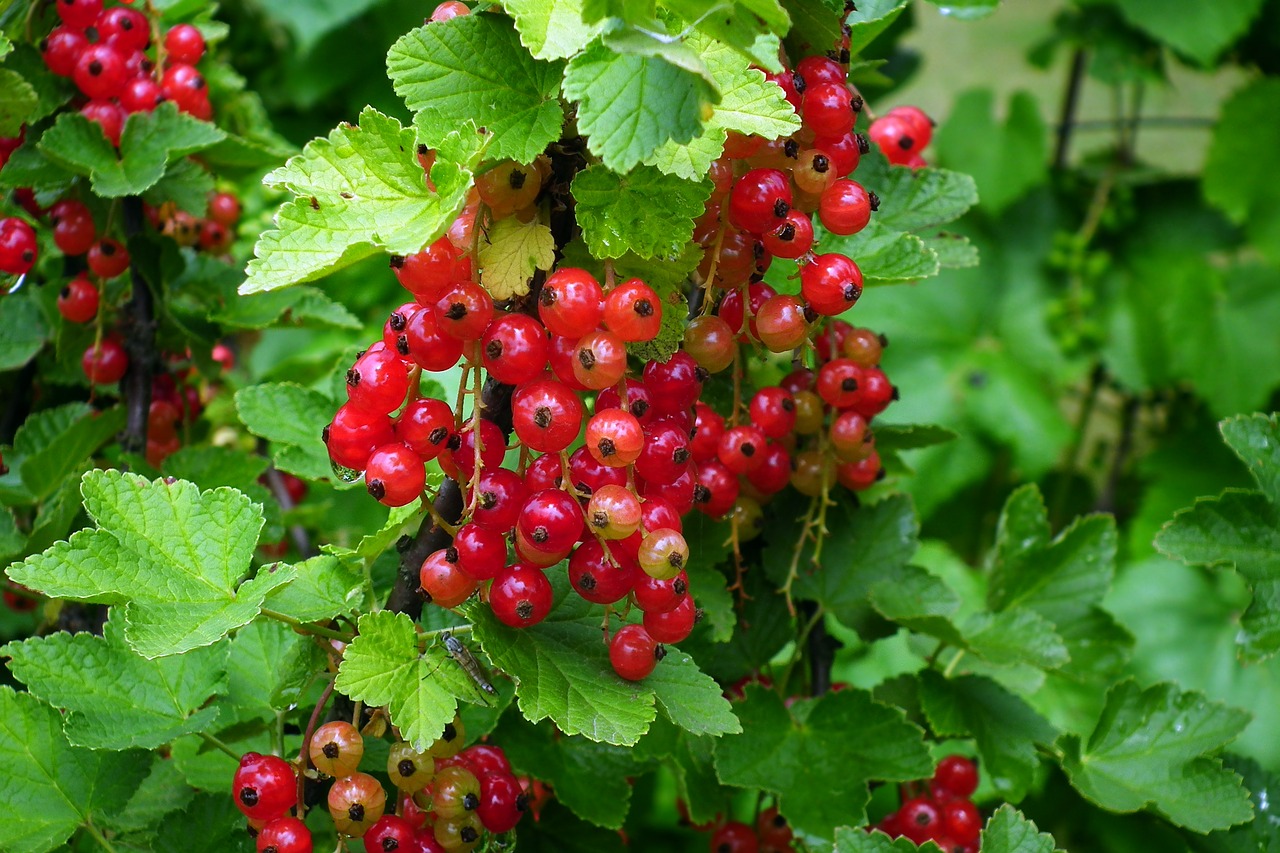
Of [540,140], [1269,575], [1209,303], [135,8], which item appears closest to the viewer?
[540,140]

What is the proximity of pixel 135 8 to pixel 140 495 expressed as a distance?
41 centimetres

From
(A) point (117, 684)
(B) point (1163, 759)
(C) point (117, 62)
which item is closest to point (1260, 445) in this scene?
(B) point (1163, 759)

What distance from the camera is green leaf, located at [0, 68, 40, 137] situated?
→ 2.08ft

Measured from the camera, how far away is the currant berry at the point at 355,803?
0.48 m

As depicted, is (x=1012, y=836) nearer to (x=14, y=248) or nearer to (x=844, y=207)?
(x=844, y=207)

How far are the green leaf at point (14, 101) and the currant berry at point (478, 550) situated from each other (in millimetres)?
416

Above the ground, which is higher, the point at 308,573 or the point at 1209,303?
the point at 308,573

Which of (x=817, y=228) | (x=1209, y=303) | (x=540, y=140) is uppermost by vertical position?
(x=540, y=140)

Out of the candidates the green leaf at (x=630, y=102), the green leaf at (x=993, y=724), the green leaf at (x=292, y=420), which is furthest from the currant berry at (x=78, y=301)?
the green leaf at (x=993, y=724)

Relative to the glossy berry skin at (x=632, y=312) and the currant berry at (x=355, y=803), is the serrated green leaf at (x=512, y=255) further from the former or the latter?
the currant berry at (x=355, y=803)

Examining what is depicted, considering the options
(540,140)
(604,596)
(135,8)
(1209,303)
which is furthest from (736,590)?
(1209,303)

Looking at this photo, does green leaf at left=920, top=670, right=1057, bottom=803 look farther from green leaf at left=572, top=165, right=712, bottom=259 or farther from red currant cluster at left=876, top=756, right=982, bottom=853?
green leaf at left=572, top=165, right=712, bottom=259

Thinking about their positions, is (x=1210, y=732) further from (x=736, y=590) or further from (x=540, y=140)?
(x=540, y=140)

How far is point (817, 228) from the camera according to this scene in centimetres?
61
